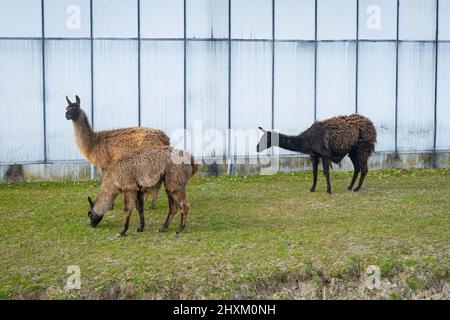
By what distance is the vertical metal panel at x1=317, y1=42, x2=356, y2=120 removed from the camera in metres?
20.3

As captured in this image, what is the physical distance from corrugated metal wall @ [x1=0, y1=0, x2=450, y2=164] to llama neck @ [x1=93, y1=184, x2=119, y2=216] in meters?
6.53

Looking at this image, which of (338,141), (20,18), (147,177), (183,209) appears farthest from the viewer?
(20,18)

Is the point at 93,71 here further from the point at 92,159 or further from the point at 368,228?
the point at 368,228

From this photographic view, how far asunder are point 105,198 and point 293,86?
887 cm

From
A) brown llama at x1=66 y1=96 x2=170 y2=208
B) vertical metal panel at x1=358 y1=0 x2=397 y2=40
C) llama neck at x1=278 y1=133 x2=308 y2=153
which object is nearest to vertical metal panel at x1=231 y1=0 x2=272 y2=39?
vertical metal panel at x1=358 y1=0 x2=397 y2=40

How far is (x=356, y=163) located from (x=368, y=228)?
4.21 meters

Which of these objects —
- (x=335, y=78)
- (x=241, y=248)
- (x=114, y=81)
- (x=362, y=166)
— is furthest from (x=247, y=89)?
(x=241, y=248)

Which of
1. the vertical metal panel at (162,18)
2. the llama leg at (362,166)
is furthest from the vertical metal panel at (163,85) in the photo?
the llama leg at (362,166)

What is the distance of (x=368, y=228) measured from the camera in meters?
12.9

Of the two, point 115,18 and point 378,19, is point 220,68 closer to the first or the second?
point 115,18

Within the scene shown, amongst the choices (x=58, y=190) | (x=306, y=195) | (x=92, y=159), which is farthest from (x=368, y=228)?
(x=58, y=190)

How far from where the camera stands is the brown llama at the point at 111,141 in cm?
1441

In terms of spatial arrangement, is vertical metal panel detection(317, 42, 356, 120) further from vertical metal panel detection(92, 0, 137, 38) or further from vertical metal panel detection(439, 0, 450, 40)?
vertical metal panel detection(92, 0, 137, 38)

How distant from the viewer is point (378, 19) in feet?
66.7
